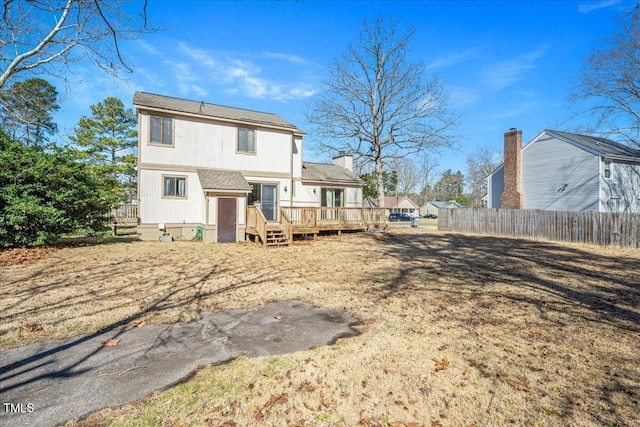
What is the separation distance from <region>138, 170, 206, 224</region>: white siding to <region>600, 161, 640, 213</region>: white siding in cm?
2488

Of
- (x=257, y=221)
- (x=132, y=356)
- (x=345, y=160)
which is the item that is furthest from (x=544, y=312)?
(x=345, y=160)

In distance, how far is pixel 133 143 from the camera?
3447cm

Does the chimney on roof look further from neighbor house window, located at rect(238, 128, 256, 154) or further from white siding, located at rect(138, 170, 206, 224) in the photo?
white siding, located at rect(138, 170, 206, 224)

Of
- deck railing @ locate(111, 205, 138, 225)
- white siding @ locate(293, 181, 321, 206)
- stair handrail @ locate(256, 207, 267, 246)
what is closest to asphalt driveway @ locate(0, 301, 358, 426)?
stair handrail @ locate(256, 207, 267, 246)

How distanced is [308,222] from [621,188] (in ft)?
74.0

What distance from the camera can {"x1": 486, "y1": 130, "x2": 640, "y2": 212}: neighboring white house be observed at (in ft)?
65.8

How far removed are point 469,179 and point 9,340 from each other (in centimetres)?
6577

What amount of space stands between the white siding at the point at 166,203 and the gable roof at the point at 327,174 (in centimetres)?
631

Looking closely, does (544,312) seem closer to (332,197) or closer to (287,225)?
(287,225)

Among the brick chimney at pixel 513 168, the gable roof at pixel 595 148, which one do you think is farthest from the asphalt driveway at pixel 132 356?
the gable roof at pixel 595 148

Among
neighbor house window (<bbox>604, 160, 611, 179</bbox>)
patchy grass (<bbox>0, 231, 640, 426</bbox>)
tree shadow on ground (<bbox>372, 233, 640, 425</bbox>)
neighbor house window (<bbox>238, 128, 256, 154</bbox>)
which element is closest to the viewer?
patchy grass (<bbox>0, 231, 640, 426</bbox>)

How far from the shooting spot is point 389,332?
173 inches

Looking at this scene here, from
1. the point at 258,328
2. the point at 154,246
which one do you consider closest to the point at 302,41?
the point at 154,246

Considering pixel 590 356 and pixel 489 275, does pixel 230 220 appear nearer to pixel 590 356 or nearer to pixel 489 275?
pixel 489 275
